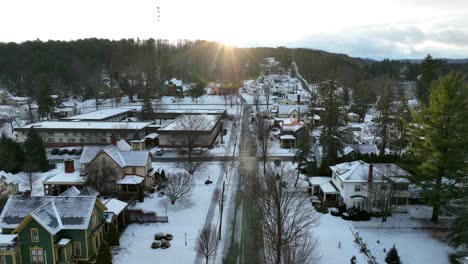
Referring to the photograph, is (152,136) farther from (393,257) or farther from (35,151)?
(393,257)

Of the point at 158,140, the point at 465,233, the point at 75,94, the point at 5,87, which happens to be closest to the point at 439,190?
the point at 465,233

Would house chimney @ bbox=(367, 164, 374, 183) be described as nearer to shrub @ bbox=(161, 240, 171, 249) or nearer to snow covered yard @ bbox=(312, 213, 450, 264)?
snow covered yard @ bbox=(312, 213, 450, 264)

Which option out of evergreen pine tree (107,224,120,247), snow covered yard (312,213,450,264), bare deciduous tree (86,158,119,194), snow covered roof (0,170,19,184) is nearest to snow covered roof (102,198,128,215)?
evergreen pine tree (107,224,120,247)

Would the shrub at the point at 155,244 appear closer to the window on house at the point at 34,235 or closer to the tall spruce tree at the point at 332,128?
the window on house at the point at 34,235

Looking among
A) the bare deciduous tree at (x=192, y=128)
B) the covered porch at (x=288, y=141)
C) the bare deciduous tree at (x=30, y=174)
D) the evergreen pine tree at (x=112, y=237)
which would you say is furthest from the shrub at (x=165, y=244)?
the covered porch at (x=288, y=141)

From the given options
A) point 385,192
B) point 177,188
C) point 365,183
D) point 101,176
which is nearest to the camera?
point 385,192

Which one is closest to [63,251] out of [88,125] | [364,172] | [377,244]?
[377,244]

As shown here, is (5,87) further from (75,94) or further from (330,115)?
(330,115)
